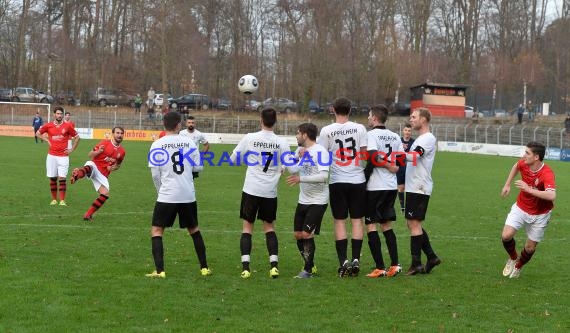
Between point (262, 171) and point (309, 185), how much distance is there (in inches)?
23.0

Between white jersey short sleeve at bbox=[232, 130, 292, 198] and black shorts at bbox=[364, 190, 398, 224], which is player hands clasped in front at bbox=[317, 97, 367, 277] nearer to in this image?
black shorts at bbox=[364, 190, 398, 224]

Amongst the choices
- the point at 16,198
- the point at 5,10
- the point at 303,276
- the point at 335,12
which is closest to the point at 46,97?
the point at 5,10

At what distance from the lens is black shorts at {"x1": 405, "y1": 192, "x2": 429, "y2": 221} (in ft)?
29.8

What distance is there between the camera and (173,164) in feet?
28.0

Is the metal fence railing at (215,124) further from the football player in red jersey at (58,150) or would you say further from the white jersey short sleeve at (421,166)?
the white jersey short sleeve at (421,166)

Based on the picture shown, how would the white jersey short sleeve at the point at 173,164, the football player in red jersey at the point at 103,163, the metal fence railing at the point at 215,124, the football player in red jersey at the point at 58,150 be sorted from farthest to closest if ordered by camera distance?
the metal fence railing at the point at 215,124, the football player in red jersey at the point at 58,150, the football player in red jersey at the point at 103,163, the white jersey short sleeve at the point at 173,164

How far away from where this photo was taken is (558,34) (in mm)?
74000

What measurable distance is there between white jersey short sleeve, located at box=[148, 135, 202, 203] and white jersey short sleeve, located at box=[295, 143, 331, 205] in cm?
131

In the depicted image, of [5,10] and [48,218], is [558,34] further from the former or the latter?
[48,218]

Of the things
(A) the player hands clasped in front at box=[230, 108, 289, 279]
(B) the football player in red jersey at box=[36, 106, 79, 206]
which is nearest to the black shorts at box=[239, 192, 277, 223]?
(A) the player hands clasped in front at box=[230, 108, 289, 279]

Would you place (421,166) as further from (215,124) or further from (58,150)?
(215,124)

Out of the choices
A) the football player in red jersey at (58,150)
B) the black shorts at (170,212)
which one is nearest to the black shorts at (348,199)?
the black shorts at (170,212)

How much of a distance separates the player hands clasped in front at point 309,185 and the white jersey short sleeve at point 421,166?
43.8 inches

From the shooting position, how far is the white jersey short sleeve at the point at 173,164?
8531mm
